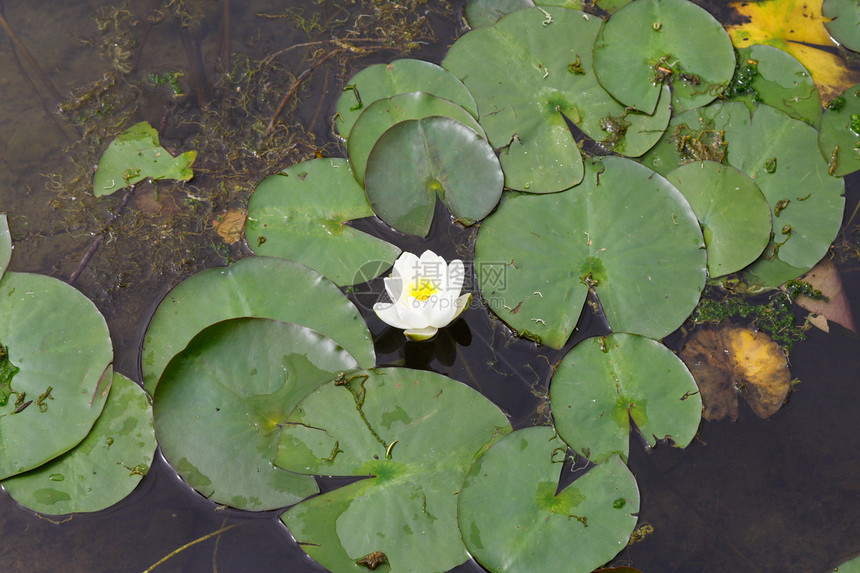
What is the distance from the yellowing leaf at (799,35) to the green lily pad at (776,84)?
0.48 ft

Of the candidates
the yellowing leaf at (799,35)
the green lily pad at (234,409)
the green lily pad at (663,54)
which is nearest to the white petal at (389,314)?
the green lily pad at (234,409)

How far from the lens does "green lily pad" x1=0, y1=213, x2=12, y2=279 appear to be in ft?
10.4

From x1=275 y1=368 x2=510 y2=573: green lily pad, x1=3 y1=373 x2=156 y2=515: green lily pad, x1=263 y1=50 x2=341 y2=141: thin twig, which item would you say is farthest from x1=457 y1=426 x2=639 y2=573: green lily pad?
x1=263 y1=50 x2=341 y2=141: thin twig

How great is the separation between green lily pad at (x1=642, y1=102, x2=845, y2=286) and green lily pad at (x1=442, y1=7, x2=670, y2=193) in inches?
6.1

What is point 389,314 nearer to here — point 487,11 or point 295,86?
point 295,86

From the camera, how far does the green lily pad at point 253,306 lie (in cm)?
292

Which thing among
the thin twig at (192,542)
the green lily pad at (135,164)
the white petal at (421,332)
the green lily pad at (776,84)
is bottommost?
the thin twig at (192,542)

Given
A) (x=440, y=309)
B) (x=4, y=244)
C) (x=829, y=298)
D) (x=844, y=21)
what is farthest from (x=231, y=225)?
(x=844, y=21)

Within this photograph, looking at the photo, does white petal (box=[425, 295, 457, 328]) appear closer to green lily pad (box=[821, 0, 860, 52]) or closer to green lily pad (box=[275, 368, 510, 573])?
green lily pad (box=[275, 368, 510, 573])

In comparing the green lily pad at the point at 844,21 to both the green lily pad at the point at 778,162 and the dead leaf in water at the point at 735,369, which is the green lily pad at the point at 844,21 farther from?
→ the dead leaf in water at the point at 735,369

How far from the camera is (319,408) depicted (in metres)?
2.77

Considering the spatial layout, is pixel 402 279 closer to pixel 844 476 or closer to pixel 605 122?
pixel 605 122

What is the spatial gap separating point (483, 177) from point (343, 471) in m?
1.71

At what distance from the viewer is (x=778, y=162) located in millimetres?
3299
